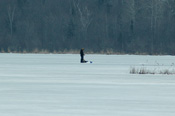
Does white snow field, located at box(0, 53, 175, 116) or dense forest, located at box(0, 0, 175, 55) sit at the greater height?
dense forest, located at box(0, 0, 175, 55)

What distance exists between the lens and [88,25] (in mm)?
70938

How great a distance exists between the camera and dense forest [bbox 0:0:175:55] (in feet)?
217

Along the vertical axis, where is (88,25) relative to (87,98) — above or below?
above

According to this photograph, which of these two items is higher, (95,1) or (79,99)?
(95,1)

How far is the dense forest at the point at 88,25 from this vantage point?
217 ft

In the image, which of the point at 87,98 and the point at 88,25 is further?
the point at 88,25

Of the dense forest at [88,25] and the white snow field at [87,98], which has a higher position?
the dense forest at [88,25]

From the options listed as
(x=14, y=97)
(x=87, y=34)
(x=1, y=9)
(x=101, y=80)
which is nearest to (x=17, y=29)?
(x=1, y=9)

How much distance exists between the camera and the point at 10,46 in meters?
67.5

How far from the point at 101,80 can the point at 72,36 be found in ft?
157

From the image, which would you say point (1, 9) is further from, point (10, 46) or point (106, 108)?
point (106, 108)

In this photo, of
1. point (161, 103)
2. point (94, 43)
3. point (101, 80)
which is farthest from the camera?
point (94, 43)

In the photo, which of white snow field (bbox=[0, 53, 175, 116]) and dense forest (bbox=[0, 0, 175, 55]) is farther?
dense forest (bbox=[0, 0, 175, 55])

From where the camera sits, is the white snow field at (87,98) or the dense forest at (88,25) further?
the dense forest at (88,25)
